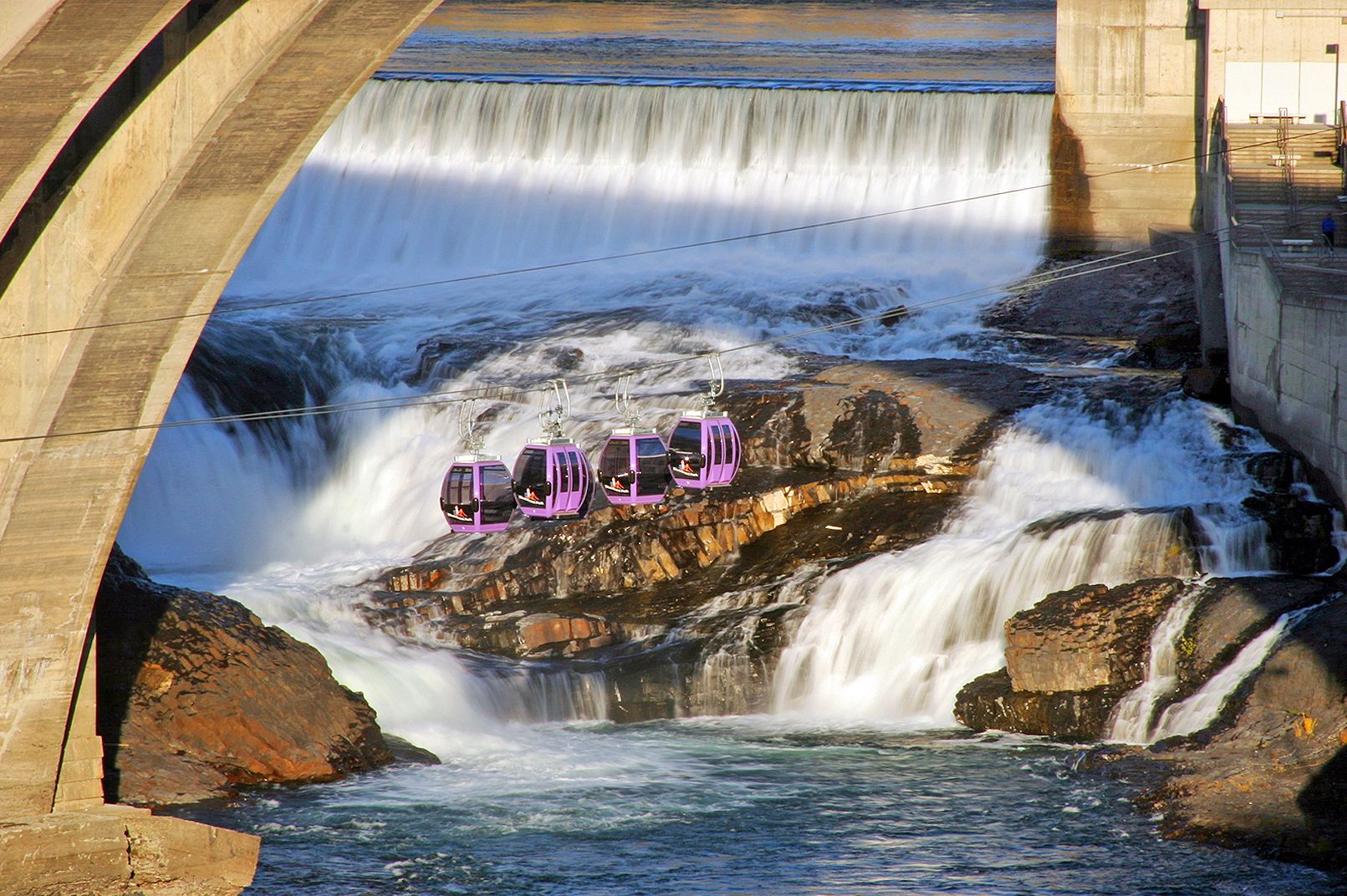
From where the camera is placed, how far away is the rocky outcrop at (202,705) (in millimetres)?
19062

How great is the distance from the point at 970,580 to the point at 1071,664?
302 centimetres

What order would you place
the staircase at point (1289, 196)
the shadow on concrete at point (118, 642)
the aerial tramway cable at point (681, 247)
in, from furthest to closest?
the aerial tramway cable at point (681, 247) → the staircase at point (1289, 196) → the shadow on concrete at point (118, 642)

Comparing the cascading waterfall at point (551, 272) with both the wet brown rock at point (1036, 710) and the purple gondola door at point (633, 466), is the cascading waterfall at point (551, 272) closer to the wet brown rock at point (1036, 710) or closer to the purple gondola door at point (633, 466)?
the wet brown rock at point (1036, 710)

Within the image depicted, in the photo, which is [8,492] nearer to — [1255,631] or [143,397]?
[143,397]

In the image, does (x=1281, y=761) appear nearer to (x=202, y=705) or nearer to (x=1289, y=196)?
(x=202, y=705)

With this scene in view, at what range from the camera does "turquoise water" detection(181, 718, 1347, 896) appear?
16766mm

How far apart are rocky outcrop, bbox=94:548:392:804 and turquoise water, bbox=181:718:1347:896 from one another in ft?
1.71

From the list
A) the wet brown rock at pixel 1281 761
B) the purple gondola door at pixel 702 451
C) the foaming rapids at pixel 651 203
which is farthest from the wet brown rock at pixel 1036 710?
the foaming rapids at pixel 651 203

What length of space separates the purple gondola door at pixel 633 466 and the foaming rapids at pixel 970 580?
3.65 m

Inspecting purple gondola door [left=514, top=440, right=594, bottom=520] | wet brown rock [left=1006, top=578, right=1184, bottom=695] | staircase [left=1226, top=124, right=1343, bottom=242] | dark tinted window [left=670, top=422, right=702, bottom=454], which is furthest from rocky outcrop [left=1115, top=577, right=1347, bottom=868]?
staircase [left=1226, top=124, right=1343, bottom=242]

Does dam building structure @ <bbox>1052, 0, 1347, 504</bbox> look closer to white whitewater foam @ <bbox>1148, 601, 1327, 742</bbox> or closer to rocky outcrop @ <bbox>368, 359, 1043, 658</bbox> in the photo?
rocky outcrop @ <bbox>368, 359, 1043, 658</bbox>

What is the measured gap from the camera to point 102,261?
46.1ft

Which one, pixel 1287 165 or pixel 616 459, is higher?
Answer: pixel 1287 165

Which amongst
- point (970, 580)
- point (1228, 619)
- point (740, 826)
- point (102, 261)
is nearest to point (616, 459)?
point (740, 826)
